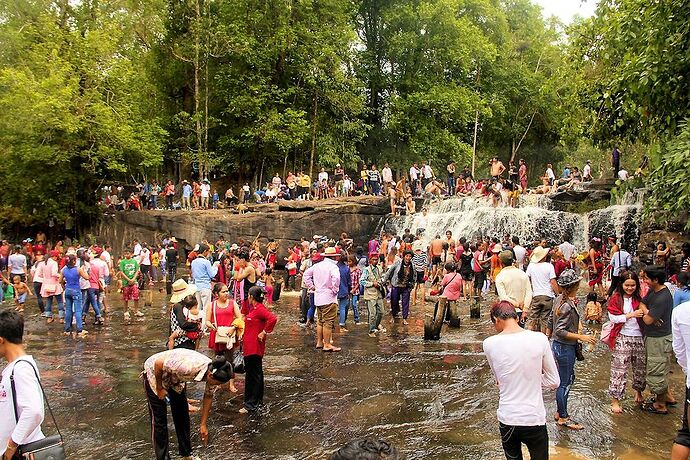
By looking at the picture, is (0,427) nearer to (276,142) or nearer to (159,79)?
(276,142)

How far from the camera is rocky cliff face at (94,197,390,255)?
2567 cm

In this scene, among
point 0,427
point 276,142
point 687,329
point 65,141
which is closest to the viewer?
point 0,427

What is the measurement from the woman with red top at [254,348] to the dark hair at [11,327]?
11.3 ft

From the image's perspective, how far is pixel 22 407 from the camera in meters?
3.61

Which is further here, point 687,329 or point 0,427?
point 687,329

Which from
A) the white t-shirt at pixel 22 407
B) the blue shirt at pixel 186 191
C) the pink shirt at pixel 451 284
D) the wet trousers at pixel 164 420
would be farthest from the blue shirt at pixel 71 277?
the blue shirt at pixel 186 191

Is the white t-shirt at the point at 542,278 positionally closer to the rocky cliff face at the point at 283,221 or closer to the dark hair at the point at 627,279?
the dark hair at the point at 627,279

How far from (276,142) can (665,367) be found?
2467 centimetres

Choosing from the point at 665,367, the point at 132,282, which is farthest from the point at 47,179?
the point at 665,367

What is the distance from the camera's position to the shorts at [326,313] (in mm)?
9906

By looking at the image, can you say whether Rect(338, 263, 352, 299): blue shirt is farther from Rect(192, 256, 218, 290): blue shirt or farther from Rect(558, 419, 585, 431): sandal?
Rect(558, 419, 585, 431): sandal

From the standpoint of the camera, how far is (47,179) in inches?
1119

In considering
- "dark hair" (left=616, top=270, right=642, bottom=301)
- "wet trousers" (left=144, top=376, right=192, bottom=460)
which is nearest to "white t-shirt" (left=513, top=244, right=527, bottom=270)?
"dark hair" (left=616, top=270, right=642, bottom=301)

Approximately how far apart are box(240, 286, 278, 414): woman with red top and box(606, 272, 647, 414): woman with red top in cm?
407
